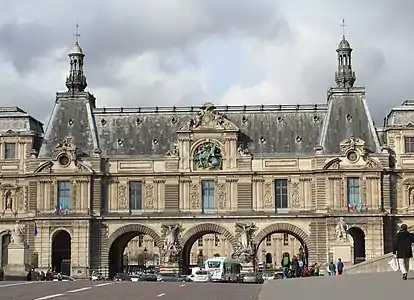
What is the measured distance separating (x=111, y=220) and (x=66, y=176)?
5.84 metres

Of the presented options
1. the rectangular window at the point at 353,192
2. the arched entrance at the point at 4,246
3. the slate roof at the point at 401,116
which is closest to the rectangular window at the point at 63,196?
the arched entrance at the point at 4,246

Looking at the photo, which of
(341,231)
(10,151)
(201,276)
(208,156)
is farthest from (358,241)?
(10,151)

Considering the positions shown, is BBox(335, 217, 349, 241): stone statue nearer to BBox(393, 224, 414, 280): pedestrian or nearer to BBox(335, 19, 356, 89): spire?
BBox(335, 19, 356, 89): spire

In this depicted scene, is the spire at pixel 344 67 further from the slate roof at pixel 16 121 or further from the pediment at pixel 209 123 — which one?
the slate roof at pixel 16 121

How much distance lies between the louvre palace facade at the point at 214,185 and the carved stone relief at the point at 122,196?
0.13 meters

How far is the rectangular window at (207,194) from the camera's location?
86562mm

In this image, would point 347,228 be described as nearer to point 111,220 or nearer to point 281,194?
point 281,194

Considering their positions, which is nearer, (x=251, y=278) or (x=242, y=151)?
(x=251, y=278)

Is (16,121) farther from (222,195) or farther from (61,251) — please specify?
(222,195)

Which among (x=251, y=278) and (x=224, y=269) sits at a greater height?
(x=224, y=269)

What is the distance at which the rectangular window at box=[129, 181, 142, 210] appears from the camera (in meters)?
87.1

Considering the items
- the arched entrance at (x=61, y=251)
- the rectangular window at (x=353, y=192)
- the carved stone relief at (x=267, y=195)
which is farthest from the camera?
the arched entrance at (x=61, y=251)

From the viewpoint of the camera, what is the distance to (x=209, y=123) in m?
86.8

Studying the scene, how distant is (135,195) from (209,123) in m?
9.65
